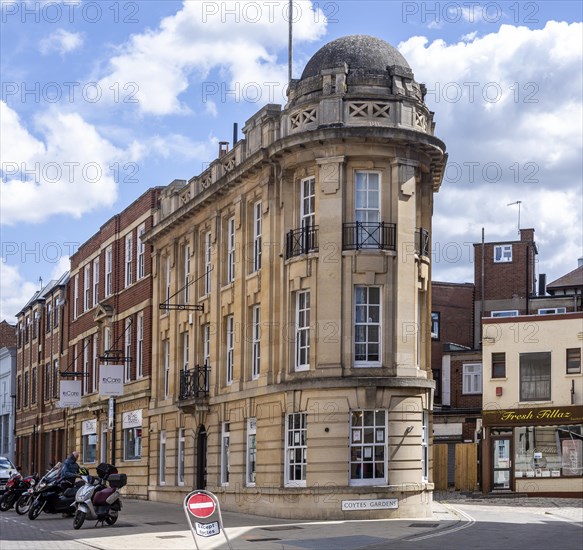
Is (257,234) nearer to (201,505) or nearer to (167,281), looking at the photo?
(167,281)

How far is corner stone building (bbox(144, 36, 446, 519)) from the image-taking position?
2827cm

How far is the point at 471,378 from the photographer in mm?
53125

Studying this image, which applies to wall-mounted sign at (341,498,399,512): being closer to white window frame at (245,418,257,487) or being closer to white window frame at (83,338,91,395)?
white window frame at (245,418,257,487)

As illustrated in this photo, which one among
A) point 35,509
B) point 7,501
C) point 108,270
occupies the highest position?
point 108,270

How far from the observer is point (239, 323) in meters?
33.6

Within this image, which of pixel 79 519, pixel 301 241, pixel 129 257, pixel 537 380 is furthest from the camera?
pixel 129 257

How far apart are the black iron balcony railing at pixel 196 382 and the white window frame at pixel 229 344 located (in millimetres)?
1288

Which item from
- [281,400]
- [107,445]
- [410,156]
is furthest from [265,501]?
[107,445]

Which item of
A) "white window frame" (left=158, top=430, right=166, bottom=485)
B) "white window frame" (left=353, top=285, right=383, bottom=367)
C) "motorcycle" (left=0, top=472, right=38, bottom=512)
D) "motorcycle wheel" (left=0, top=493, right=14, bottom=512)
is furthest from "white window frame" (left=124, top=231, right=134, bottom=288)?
"white window frame" (left=353, top=285, right=383, bottom=367)

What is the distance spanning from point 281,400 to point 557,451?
15.0 meters

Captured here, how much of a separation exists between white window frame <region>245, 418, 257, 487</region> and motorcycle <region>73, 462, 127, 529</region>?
18.4 ft

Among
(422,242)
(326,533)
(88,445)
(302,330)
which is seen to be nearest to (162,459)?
(88,445)

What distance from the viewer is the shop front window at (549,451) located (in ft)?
133

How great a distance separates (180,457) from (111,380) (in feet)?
12.9
